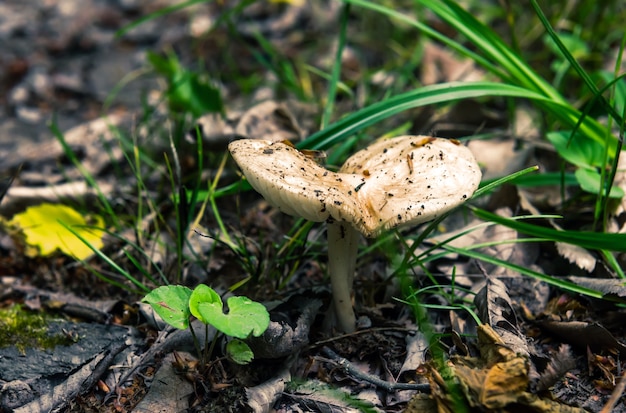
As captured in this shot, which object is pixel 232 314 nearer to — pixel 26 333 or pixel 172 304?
pixel 172 304

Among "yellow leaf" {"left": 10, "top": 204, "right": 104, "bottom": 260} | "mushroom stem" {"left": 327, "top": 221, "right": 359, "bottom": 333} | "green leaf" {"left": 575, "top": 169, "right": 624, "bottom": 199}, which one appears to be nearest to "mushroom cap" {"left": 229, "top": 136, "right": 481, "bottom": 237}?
"mushroom stem" {"left": 327, "top": 221, "right": 359, "bottom": 333}

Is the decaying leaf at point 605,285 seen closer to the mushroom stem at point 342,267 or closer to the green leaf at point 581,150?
the green leaf at point 581,150

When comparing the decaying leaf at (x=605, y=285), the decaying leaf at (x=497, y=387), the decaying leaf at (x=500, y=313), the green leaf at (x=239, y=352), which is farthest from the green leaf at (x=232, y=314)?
the decaying leaf at (x=605, y=285)

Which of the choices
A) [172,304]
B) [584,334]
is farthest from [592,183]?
[172,304]

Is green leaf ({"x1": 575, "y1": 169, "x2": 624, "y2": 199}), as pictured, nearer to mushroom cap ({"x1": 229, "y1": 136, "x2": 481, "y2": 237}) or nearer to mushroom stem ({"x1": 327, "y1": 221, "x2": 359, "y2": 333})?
mushroom cap ({"x1": 229, "y1": 136, "x2": 481, "y2": 237})

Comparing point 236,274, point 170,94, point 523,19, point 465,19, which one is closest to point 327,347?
point 236,274

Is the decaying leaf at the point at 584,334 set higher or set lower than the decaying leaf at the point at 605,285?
lower

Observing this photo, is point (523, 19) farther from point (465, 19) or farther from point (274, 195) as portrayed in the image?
point (274, 195)
